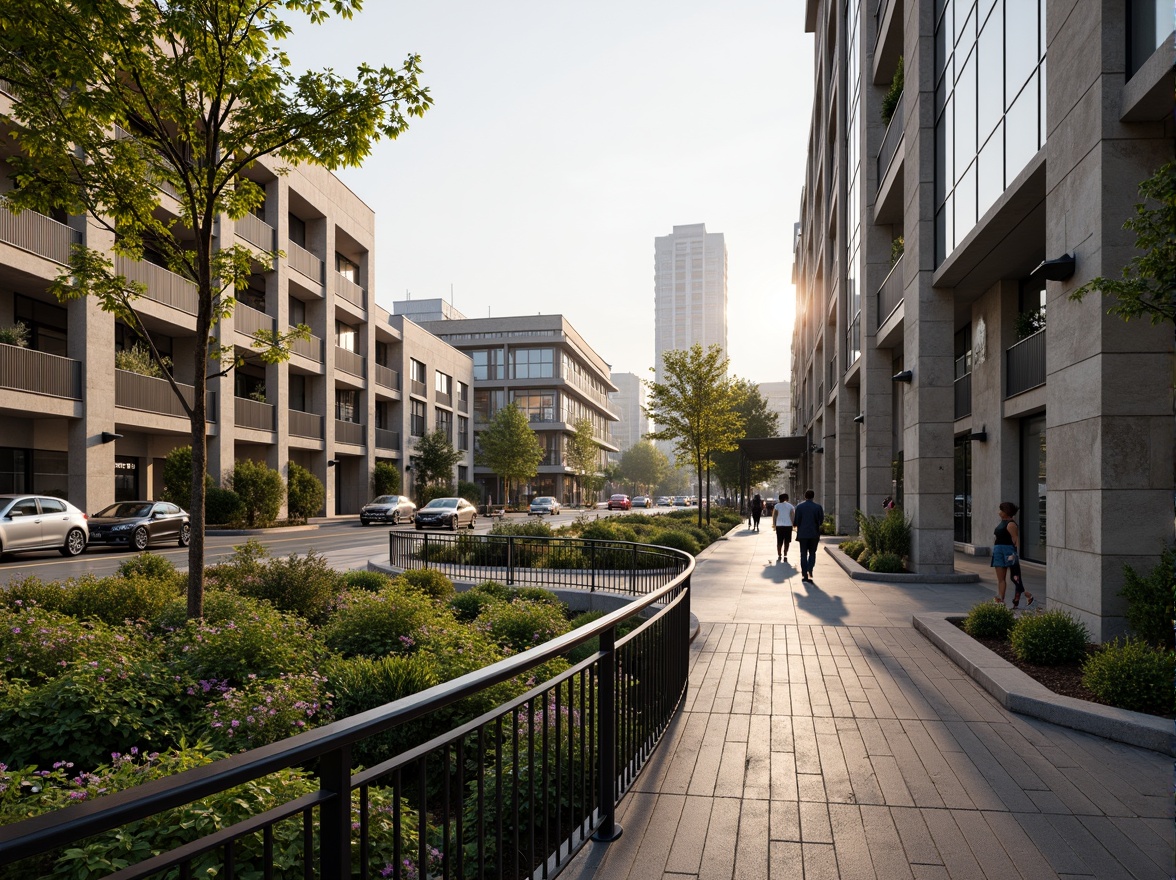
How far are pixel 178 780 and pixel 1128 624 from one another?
9.17 metres

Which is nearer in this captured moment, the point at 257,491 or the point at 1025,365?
the point at 1025,365

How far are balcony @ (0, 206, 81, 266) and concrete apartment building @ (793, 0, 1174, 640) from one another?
22.5m

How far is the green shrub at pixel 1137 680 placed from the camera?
5.94 metres

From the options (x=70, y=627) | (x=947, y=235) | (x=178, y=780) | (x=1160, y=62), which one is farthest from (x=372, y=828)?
(x=947, y=235)

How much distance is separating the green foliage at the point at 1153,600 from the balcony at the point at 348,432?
39759 mm

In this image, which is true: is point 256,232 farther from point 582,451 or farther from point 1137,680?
point 582,451

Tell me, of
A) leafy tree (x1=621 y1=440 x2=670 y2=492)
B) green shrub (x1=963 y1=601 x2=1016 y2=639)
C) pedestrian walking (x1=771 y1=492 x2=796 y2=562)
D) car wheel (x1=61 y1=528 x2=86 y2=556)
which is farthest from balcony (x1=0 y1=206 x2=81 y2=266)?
leafy tree (x1=621 y1=440 x2=670 y2=492)

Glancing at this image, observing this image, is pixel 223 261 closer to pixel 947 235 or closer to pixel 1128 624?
pixel 1128 624

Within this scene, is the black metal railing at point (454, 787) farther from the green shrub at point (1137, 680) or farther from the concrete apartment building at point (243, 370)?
the concrete apartment building at point (243, 370)

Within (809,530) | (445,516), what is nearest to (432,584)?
(809,530)

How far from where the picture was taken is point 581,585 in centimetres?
1331

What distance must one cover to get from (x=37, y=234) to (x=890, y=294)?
24468 millimetres

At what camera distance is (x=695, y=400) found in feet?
104

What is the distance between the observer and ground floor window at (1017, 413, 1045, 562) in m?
18.1
